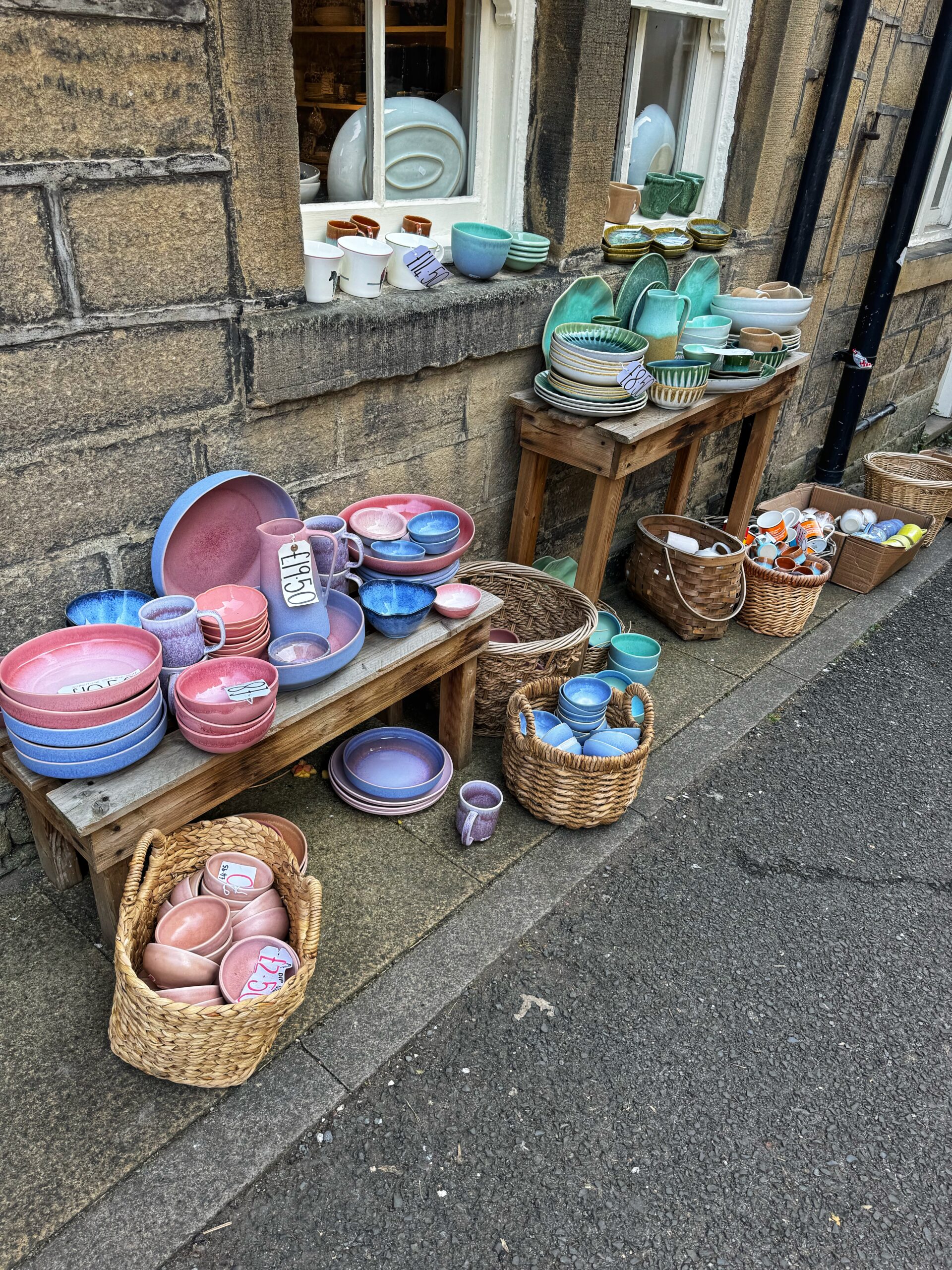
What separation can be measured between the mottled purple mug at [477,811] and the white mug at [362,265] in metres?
1.62

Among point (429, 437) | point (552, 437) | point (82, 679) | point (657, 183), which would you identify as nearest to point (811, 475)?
point (657, 183)

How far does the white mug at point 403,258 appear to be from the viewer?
9.27ft

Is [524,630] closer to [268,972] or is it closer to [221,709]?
[221,709]

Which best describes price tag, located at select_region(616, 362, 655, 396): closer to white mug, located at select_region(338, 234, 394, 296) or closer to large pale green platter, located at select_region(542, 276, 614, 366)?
large pale green platter, located at select_region(542, 276, 614, 366)

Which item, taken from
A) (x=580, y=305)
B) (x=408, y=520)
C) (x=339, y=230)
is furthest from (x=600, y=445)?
(x=339, y=230)

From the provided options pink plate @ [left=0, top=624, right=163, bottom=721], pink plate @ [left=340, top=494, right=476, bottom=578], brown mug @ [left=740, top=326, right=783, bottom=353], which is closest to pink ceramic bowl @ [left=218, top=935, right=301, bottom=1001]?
pink plate @ [left=0, top=624, right=163, bottom=721]

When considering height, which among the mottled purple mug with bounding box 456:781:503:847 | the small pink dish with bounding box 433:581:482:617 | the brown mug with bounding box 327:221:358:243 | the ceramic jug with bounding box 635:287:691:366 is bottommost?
the mottled purple mug with bounding box 456:781:503:847

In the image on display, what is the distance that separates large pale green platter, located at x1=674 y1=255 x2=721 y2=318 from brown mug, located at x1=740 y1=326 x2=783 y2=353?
0.20m

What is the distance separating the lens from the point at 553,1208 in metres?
1.92

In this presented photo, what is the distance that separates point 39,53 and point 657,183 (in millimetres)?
2698

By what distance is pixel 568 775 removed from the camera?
2719 millimetres

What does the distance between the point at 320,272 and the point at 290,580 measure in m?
0.92

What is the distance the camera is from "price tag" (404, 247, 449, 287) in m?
2.80

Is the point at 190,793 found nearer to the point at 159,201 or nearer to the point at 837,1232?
the point at 159,201
